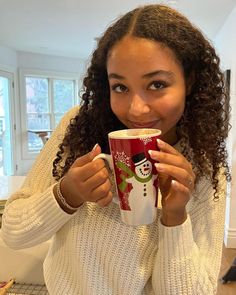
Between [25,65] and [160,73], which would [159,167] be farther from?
[25,65]

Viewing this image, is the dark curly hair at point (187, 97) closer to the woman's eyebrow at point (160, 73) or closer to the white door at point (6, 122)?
the woman's eyebrow at point (160, 73)

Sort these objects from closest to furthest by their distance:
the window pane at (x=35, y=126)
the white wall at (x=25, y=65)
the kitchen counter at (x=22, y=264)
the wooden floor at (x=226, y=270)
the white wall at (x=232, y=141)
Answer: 1. the kitchen counter at (x=22, y=264)
2. the wooden floor at (x=226, y=270)
3. the white wall at (x=232, y=141)
4. the white wall at (x=25, y=65)
5. the window pane at (x=35, y=126)

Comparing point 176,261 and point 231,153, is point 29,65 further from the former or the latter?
point 176,261

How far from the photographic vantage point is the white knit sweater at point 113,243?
0.61 metres

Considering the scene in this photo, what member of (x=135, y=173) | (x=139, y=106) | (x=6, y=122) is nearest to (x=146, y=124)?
(x=139, y=106)

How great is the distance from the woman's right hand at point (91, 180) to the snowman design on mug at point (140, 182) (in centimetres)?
4

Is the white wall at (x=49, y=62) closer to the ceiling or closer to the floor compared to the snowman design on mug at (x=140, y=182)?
closer to the ceiling

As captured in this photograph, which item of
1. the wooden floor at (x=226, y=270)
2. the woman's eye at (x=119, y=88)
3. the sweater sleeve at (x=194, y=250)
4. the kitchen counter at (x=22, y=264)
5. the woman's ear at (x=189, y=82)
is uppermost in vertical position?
the woman's ear at (x=189, y=82)

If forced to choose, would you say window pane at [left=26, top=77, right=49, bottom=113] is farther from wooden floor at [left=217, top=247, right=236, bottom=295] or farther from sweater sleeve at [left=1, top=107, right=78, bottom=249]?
sweater sleeve at [left=1, top=107, right=78, bottom=249]

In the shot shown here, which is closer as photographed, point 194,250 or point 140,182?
point 140,182

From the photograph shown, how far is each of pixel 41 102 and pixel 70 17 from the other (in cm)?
313

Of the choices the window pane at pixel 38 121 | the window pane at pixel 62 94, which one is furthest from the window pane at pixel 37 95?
Answer: the window pane at pixel 62 94

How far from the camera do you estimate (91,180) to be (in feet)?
1.76

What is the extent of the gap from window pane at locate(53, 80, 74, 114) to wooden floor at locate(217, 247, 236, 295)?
4.85m
